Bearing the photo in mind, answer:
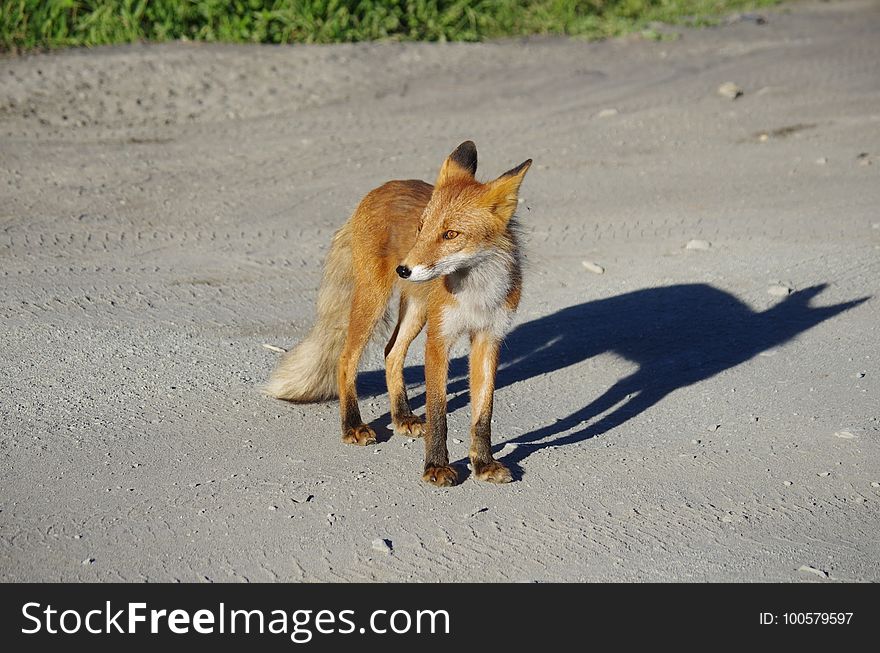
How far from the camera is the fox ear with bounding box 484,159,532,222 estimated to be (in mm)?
4863

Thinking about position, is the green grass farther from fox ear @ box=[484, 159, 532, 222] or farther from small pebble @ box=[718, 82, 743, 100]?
fox ear @ box=[484, 159, 532, 222]

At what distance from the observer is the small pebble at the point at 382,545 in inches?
178

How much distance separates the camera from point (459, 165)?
5215 millimetres

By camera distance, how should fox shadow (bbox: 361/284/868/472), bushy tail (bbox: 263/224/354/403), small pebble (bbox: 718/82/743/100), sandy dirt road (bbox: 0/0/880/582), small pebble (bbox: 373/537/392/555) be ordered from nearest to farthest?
small pebble (bbox: 373/537/392/555) < sandy dirt road (bbox: 0/0/880/582) < bushy tail (bbox: 263/224/354/403) < fox shadow (bbox: 361/284/868/472) < small pebble (bbox: 718/82/743/100)

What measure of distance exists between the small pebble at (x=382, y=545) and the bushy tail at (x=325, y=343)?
1554 millimetres

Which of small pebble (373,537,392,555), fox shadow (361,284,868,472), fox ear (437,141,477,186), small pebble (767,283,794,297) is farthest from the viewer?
small pebble (767,283,794,297)

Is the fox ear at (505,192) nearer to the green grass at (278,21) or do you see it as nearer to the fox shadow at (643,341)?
the fox shadow at (643,341)

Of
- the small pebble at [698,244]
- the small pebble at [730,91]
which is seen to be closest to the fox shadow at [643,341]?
the small pebble at [698,244]

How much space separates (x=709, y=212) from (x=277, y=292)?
3799mm

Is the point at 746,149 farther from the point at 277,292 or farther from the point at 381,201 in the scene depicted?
the point at 381,201

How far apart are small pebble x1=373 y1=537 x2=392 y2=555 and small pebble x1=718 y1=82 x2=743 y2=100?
344 inches

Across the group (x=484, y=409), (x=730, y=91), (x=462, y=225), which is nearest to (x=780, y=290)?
(x=484, y=409)

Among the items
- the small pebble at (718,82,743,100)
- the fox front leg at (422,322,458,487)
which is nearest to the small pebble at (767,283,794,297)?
the fox front leg at (422,322,458,487)

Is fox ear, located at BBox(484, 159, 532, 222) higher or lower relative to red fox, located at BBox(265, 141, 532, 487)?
higher
